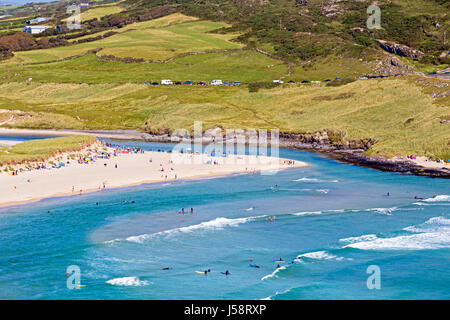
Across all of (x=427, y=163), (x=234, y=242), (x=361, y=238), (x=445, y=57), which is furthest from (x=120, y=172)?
(x=445, y=57)

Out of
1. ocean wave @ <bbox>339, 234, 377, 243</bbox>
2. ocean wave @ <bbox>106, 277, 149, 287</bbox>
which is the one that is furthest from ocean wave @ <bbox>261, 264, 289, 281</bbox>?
ocean wave @ <bbox>339, 234, 377, 243</bbox>

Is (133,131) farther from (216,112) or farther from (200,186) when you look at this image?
(200,186)

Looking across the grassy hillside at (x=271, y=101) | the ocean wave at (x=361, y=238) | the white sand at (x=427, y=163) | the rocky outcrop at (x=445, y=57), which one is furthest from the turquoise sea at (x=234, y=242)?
the rocky outcrop at (x=445, y=57)

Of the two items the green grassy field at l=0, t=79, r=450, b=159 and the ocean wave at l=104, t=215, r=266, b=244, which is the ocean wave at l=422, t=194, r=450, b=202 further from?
the ocean wave at l=104, t=215, r=266, b=244

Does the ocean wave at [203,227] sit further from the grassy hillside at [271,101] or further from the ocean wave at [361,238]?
the grassy hillside at [271,101]
